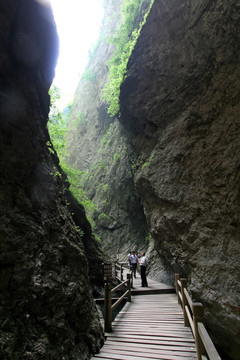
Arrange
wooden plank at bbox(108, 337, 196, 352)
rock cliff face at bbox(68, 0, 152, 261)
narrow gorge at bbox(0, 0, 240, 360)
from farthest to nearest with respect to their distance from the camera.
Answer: rock cliff face at bbox(68, 0, 152, 261) → wooden plank at bbox(108, 337, 196, 352) → narrow gorge at bbox(0, 0, 240, 360)

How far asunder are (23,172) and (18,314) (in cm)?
324

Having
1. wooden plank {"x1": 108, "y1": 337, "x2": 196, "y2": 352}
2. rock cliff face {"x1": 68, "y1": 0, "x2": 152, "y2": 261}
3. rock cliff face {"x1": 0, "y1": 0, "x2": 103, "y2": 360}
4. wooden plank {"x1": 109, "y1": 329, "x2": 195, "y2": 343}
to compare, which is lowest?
wooden plank {"x1": 108, "y1": 337, "x2": 196, "y2": 352}

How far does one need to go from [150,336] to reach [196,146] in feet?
23.7

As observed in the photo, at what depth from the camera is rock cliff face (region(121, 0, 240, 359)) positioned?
748 centimetres

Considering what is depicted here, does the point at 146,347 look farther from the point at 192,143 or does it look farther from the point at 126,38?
the point at 126,38

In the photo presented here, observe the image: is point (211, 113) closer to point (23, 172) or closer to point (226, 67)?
point (226, 67)

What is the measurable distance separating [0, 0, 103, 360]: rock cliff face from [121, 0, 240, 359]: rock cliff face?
4280mm

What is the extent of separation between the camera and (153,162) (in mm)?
11695

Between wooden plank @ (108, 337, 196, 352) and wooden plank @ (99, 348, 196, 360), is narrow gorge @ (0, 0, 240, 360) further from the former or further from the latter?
wooden plank @ (108, 337, 196, 352)

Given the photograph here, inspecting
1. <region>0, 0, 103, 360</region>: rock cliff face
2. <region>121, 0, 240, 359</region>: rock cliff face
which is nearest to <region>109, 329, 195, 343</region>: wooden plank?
<region>0, 0, 103, 360</region>: rock cliff face

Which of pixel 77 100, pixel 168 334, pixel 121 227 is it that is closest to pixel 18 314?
pixel 168 334

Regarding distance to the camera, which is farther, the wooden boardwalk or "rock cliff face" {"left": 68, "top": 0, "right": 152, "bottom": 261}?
"rock cliff face" {"left": 68, "top": 0, "right": 152, "bottom": 261}

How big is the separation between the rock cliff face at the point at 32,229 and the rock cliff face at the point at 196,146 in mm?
4280

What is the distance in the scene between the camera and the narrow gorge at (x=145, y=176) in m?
4.47
